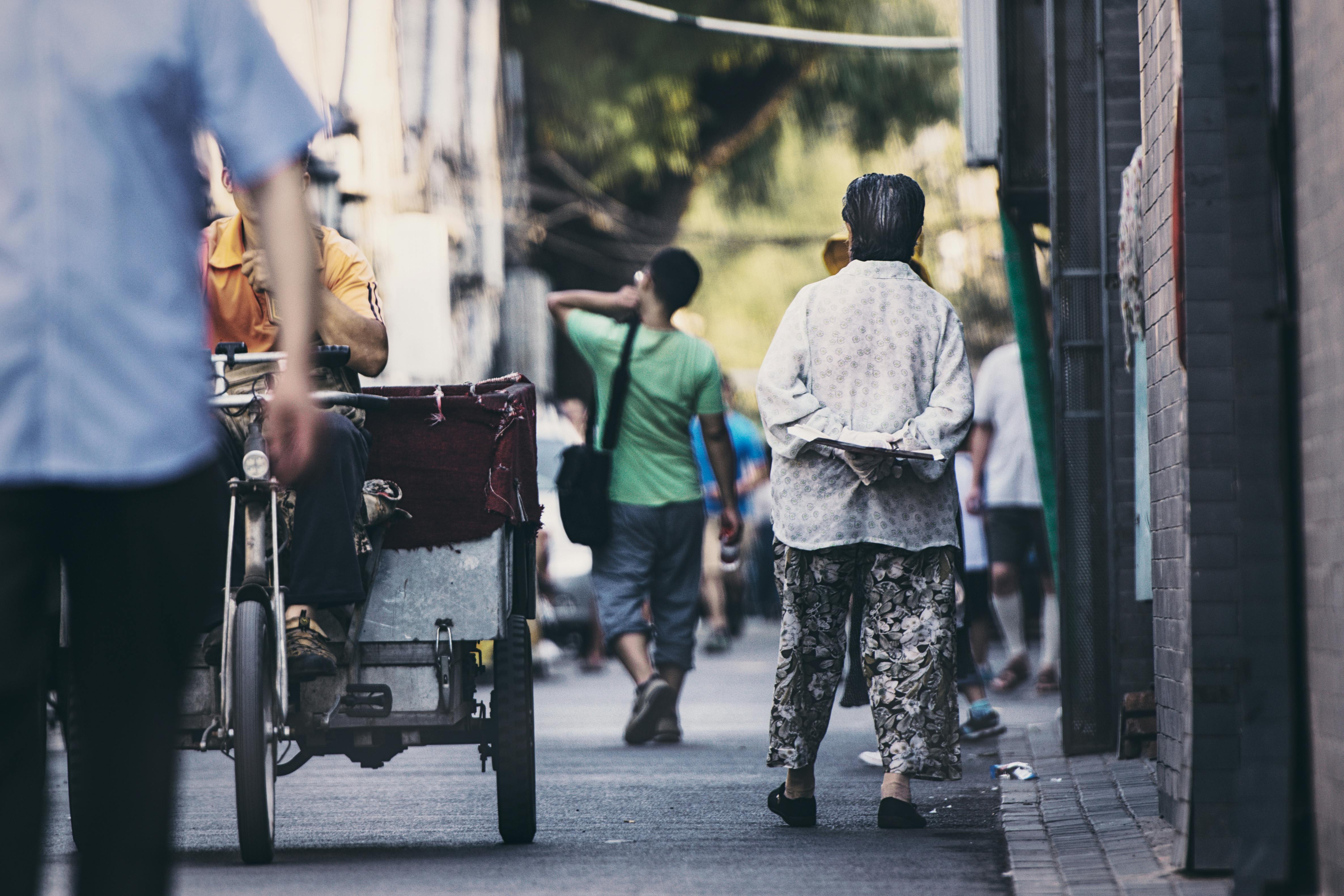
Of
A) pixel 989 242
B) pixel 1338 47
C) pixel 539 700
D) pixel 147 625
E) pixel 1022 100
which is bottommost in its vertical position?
pixel 539 700

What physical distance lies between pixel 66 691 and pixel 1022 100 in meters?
5.04

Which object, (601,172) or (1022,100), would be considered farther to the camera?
(601,172)

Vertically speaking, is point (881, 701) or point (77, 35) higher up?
point (77, 35)

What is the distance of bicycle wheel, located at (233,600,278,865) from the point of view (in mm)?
4809

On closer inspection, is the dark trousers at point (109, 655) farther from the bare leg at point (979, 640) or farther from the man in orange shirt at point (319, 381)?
the bare leg at point (979, 640)

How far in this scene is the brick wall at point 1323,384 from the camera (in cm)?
377

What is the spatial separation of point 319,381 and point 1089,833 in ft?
7.61

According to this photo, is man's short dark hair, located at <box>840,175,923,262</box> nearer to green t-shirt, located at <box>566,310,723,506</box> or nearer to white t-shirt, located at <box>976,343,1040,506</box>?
green t-shirt, located at <box>566,310,723,506</box>

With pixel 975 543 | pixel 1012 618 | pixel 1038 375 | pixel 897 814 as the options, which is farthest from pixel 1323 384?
pixel 975 543

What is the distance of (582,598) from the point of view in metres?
15.4

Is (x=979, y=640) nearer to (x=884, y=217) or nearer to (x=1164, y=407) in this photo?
(x=884, y=217)

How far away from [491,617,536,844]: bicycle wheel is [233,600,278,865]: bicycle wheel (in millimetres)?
684

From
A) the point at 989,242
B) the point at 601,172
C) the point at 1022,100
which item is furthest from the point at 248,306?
the point at 989,242

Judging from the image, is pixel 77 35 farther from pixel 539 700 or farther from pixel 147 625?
pixel 539 700
